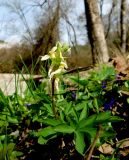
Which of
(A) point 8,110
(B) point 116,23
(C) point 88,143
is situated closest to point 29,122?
(A) point 8,110

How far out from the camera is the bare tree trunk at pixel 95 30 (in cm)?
918

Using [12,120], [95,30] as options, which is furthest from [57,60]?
[95,30]

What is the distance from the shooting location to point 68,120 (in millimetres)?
1199

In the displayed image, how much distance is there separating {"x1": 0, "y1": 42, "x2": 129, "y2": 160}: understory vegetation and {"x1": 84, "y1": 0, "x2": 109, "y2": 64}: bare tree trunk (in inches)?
289

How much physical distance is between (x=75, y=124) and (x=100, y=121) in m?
0.07

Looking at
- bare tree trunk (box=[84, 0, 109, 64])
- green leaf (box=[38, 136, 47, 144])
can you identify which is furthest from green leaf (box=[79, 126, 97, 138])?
bare tree trunk (box=[84, 0, 109, 64])

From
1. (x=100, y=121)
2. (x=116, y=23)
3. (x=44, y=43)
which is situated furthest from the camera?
(x=116, y=23)

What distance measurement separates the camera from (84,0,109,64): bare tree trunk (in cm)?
918

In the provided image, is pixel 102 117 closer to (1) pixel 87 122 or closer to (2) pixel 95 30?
(1) pixel 87 122

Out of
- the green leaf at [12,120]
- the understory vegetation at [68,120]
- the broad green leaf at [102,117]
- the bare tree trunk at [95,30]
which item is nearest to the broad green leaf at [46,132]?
the understory vegetation at [68,120]

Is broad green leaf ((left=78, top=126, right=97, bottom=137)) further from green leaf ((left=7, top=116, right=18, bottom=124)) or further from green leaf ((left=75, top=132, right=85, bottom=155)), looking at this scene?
green leaf ((left=7, top=116, right=18, bottom=124))

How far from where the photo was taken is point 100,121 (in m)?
1.12

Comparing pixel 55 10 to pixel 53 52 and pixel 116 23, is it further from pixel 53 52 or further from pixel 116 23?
pixel 53 52

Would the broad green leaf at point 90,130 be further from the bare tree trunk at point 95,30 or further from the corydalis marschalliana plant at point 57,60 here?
the bare tree trunk at point 95,30
